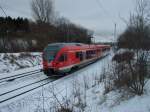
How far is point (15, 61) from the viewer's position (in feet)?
70.6

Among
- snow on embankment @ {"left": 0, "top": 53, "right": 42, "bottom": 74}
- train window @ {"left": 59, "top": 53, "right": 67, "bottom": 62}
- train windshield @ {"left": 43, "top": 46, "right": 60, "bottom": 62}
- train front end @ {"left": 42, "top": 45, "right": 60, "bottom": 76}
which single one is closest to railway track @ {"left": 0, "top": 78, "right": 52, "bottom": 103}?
train front end @ {"left": 42, "top": 45, "right": 60, "bottom": 76}

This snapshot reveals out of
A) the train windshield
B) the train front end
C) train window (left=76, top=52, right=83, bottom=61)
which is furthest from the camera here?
train window (left=76, top=52, right=83, bottom=61)

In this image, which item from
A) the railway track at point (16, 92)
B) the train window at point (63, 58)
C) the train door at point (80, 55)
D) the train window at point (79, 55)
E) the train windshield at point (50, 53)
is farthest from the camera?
the train door at point (80, 55)

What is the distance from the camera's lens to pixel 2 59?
20406 mm

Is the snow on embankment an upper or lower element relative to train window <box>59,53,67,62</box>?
lower

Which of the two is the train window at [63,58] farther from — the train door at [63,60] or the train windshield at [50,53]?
the train windshield at [50,53]

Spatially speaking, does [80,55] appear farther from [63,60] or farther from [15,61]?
[15,61]

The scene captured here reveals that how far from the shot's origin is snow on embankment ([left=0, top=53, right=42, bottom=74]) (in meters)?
19.4

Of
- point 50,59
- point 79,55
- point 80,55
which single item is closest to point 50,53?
point 50,59

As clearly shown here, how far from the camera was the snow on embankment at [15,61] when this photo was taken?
19375 mm

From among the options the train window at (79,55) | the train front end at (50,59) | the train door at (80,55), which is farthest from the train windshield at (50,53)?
the train door at (80,55)

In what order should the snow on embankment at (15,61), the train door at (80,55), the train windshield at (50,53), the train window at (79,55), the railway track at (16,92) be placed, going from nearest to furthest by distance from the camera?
the railway track at (16,92), the train windshield at (50,53), the train window at (79,55), the train door at (80,55), the snow on embankment at (15,61)

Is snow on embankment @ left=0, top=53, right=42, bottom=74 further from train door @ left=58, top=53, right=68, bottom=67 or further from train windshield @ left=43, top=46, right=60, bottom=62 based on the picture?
train door @ left=58, top=53, right=68, bottom=67

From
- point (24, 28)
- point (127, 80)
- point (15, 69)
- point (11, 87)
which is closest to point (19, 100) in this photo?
point (11, 87)
